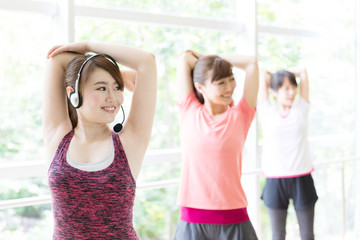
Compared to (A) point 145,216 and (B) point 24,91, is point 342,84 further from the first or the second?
(B) point 24,91

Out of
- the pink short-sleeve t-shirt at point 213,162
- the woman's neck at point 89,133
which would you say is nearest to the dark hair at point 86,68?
the woman's neck at point 89,133

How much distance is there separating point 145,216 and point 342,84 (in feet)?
6.62

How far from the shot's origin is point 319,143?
145 inches

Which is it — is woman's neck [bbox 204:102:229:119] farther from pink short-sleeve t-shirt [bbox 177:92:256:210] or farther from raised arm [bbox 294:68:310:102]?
raised arm [bbox 294:68:310:102]

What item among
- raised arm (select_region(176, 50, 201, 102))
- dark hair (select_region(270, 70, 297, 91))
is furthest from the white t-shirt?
raised arm (select_region(176, 50, 201, 102))

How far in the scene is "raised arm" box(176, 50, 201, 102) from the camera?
84.4 inches

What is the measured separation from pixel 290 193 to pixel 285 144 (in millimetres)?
274

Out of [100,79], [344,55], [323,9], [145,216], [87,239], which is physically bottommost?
[145,216]

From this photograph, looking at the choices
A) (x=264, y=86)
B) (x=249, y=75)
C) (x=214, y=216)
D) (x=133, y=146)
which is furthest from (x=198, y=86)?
(x=264, y=86)

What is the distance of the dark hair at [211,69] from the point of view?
2.03 metres

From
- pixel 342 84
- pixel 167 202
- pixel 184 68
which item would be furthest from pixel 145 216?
pixel 342 84

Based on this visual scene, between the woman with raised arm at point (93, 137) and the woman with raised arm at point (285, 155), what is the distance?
4.41 ft

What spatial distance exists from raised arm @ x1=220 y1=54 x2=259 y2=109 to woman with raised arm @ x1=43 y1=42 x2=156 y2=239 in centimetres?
69

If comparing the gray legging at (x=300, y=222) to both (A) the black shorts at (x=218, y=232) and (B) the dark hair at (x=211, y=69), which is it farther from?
(B) the dark hair at (x=211, y=69)
